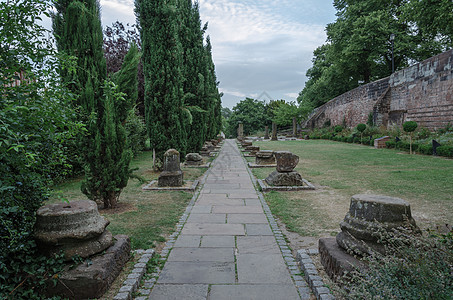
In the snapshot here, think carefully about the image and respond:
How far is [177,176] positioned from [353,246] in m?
5.37

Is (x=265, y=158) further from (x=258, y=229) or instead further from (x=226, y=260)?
(x=226, y=260)

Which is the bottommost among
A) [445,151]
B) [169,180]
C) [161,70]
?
[169,180]

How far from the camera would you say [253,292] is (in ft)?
8.55

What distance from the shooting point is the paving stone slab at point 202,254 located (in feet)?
10.9

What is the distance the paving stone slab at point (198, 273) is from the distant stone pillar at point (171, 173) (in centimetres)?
414

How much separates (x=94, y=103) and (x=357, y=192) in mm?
5819

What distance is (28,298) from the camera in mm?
2312

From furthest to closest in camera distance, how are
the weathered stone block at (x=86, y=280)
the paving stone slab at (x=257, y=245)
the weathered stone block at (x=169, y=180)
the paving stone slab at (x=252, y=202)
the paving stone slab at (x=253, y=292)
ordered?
the weathered stone block at (x=169, y=180) < the paving stone slab at (x=252, y=202) < the paving stone slab at (x=257, y=245) < the paving stone slab at (x=253, y=292) < the weathered stone block at (x=86, y=280)

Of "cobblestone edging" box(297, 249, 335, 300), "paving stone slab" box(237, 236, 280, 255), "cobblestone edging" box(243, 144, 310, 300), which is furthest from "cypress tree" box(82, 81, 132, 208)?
"cobblestone edging" box(297, 249, 335, 300)

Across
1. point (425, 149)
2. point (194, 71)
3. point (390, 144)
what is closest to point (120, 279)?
point (194, 71)

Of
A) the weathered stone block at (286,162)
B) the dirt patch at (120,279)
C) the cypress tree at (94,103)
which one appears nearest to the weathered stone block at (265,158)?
the weathered stone block at (286,162)

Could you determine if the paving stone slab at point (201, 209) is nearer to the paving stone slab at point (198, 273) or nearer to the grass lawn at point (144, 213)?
the grass lawn at point (144, 213)

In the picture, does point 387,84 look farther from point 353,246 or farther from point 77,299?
point 77,299

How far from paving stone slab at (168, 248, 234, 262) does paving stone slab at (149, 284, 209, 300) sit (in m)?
0.57
